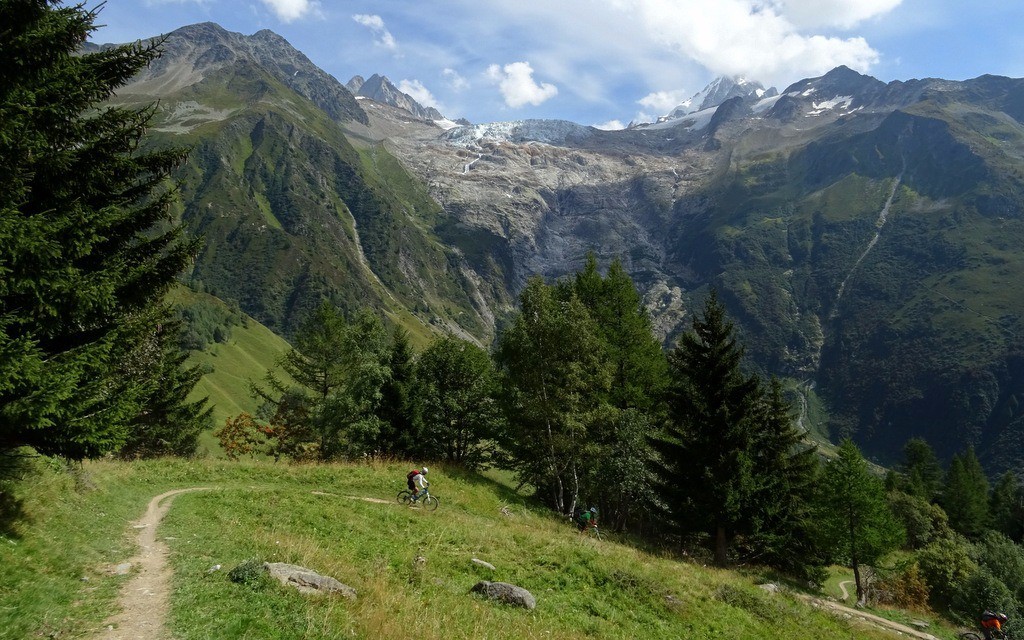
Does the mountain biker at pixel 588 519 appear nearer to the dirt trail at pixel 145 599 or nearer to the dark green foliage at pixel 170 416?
the dirt trail at pixel 145 599

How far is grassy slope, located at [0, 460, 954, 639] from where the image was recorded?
9.91m

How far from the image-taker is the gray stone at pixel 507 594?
47.2 feet

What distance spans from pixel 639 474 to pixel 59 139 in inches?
1209

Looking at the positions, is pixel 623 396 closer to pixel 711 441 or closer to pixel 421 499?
pixel 711 441

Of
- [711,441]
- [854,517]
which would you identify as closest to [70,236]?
[711,441]

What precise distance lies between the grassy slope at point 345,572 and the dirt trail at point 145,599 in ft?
0.94

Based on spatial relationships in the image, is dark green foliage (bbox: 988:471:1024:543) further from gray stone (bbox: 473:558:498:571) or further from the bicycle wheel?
gray stone (bbox: 473:558:498:571)

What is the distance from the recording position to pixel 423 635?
10305 millimetres

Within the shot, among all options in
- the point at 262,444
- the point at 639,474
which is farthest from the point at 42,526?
the point at 262,444

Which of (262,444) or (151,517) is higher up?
(151,517)

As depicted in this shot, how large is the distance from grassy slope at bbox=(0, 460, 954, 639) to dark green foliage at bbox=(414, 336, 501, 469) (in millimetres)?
15956

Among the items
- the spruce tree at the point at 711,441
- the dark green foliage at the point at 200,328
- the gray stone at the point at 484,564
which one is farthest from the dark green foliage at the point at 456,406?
the dark green foliage at the point at 200,328

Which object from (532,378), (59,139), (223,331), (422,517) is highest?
(59,139)

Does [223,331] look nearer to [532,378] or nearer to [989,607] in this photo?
[532,378]
